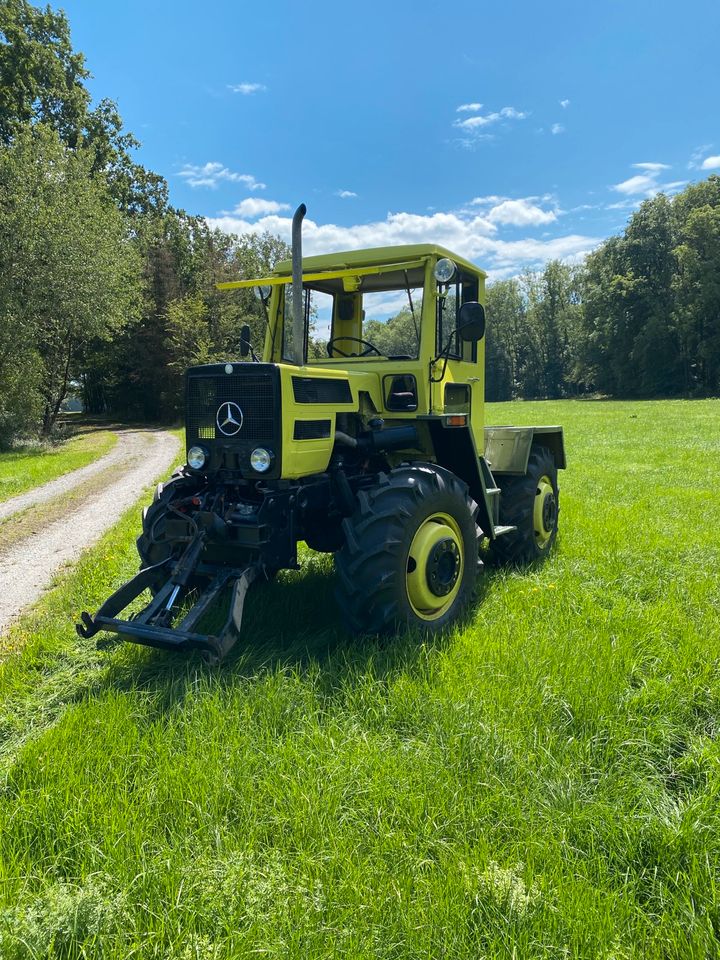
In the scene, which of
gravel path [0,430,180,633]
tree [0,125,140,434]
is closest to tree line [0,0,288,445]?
tree [0,125,140,434]

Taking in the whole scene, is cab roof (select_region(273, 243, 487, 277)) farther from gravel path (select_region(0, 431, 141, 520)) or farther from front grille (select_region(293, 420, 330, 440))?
gravel path (select_region(0, 431, 141, 520))

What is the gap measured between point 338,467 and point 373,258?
68.5 inches

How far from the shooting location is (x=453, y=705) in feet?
10.3

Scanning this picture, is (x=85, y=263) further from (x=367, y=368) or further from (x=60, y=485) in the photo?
(x=367, y=368)

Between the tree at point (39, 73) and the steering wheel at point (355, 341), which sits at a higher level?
the tree at point (39, 73)

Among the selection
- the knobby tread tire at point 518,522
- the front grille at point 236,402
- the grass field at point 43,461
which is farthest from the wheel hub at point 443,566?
the grass field at point 43,461

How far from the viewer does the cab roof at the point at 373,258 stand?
4816 mm

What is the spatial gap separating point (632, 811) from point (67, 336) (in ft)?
80.3

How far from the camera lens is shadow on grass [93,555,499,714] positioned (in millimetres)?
3535

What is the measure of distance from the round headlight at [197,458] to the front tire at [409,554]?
107 centimetres

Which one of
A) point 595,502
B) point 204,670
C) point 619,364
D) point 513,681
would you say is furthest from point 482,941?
point 619,364

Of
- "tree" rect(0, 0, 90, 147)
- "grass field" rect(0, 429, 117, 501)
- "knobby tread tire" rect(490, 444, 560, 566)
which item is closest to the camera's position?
"knobby tread tire" rect(490, 444, 560, 566)

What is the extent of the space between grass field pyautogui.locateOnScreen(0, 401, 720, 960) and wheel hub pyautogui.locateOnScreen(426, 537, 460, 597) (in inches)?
13.2

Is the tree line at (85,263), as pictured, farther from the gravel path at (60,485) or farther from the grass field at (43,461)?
the gravel path at (60,485)
